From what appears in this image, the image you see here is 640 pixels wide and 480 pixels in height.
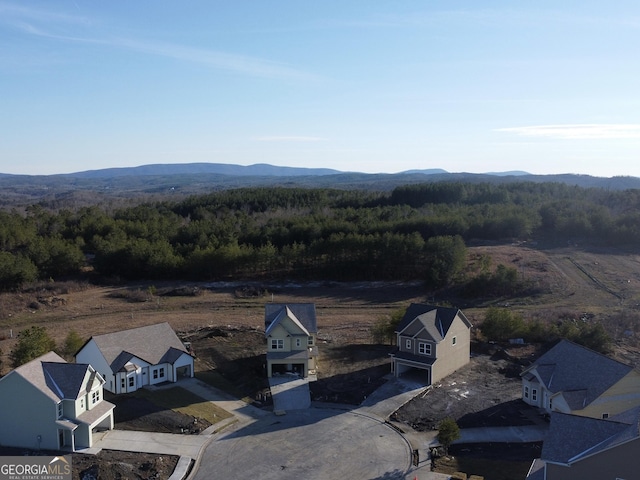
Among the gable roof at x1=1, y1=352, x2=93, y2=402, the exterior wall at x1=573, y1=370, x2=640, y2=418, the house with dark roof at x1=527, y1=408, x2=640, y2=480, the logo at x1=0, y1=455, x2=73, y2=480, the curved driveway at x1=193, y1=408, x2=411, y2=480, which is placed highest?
the gable roof at x1=1, y1=352, x2=93, y2=402

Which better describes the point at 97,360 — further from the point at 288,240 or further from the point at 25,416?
the point at 288,240

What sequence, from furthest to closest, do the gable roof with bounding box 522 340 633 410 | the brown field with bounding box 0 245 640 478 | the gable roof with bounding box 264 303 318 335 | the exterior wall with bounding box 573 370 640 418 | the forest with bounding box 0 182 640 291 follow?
the forest with bounding box 0 182 640 291 → the brown field with bounding box 0 245 640 478 → the gable roof with bounding box 264 303 318 335 → the gable roof with bounding box 522 340 633 410 → the exterior wall with bounding box 573 370 640 418

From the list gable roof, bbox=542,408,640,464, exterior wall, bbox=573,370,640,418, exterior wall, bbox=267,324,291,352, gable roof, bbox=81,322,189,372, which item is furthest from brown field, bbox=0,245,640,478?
gable roof, bbox=542,408,640,464

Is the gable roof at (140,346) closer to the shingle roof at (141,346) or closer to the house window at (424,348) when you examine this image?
the shingle roof at (141,346)

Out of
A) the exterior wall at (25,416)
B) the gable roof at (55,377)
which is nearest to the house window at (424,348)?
the gable roof at (55,377)

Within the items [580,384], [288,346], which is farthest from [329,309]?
[580,384]

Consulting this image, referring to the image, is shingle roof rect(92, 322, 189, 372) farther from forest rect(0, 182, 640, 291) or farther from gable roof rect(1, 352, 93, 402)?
forest rect(0, 182, 640, 291)

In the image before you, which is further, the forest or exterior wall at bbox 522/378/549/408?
the forest
